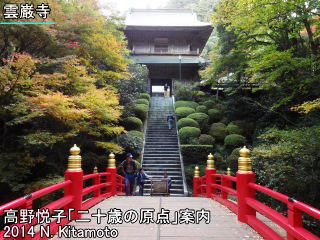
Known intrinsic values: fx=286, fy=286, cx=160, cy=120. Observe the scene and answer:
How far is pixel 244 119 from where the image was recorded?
21.9 meters

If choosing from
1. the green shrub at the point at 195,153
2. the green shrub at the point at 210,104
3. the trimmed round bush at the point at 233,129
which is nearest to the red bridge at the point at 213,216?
the green shrub at the point at 195,153

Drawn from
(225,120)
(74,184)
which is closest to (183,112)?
(225,120)

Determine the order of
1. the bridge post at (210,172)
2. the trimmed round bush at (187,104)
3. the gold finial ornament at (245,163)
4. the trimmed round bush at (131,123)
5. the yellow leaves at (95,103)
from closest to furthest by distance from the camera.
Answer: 1. the gold finial ornament at (245,163)
2. the bridge post at (210,172)
3. the yellow leaves at (95,103)
4. the trimmed round bush at (131,123)
5. the trimmed round bush at (187,104)

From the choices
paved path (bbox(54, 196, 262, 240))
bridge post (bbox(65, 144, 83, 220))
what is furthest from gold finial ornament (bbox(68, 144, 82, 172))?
paved path (bbox(54, 196, 262, 240))

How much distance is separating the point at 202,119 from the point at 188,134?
2.58m

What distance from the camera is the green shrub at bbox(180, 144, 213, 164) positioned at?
18.2m

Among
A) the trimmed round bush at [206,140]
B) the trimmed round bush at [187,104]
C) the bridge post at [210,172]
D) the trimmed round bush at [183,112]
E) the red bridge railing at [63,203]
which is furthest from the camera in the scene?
the trimmed round bush at [187,104]

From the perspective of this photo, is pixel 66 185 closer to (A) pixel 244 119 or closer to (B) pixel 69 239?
(B) pixel 69 239

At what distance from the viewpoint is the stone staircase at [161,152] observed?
54.3 feet

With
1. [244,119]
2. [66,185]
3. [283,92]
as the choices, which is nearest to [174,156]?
[244,119]

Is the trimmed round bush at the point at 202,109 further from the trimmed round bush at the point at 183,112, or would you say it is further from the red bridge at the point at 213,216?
the red bridge at the point at 213,216

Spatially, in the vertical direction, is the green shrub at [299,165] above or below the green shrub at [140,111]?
below

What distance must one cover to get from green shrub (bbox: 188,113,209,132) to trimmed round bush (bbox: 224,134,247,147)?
2.65m

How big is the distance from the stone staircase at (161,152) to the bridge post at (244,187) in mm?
10283
